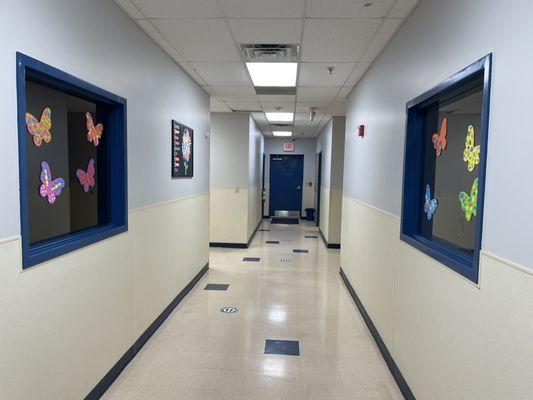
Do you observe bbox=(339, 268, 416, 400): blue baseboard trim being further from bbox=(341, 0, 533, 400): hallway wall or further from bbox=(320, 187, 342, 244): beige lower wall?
bbox=(320, 187, 342, 244): beige lower wall

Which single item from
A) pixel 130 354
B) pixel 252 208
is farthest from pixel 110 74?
pixel 252 208

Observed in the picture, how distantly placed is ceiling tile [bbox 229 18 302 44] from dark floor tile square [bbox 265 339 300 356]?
2.65m

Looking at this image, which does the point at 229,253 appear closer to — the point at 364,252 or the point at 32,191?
the point at 364,252

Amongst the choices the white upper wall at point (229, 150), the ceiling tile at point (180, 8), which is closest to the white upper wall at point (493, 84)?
the ceiling tile at point (180, 8)

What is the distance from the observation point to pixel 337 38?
122 inches

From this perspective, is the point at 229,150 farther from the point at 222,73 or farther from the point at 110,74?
the point at 110,74

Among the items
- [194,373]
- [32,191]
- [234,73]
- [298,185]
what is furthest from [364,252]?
[298,185]

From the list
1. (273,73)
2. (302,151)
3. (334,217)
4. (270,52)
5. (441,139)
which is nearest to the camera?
(441,139)

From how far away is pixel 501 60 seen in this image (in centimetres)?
146

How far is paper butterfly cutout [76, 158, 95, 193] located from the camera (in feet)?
7.97

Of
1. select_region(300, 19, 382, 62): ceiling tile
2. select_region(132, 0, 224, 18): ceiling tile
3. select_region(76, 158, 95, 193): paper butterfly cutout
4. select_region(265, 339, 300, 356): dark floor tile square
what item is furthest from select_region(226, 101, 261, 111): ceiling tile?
select_region(265, 339, 300, 356): dark floor tile square

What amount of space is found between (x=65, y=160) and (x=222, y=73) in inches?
79.3

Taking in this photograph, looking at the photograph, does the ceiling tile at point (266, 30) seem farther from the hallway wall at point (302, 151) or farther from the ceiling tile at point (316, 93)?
the hallway wall at point (302, 151)

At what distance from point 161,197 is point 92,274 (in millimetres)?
1332
